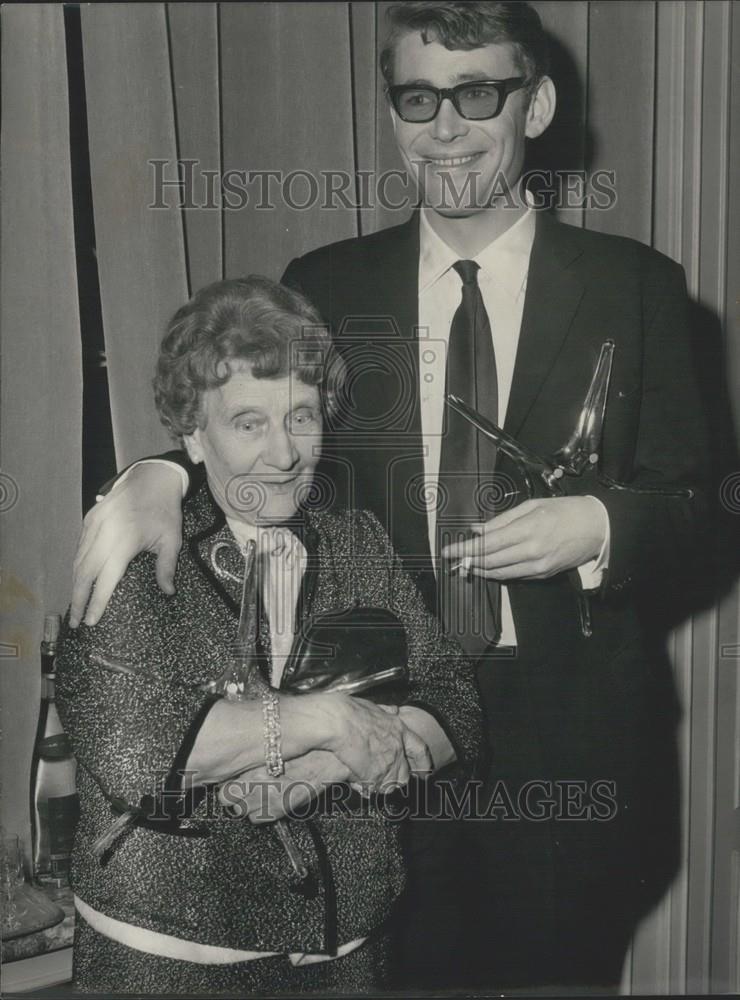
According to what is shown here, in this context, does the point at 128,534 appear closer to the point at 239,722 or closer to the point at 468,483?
the point at 239,722

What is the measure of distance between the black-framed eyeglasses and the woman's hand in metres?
0.81

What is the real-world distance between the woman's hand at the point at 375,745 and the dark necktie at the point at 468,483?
0.49 feet

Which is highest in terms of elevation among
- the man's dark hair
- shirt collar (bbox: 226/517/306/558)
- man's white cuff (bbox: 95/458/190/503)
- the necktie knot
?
the man's dark hair

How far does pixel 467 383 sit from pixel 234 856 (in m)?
0.71

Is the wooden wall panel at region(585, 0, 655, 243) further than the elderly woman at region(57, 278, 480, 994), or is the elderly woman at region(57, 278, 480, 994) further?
the wooden wall panel at region(585, 0, 655, 243)

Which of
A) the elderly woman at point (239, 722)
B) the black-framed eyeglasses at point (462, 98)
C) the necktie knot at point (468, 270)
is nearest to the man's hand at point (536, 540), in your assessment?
the elderly woman at point (239, 722)

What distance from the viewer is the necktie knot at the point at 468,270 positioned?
1.56 m

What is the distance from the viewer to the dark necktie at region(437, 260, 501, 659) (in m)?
1.53

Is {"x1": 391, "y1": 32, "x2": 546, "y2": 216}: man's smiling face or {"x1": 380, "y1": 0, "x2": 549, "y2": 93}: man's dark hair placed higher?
{"x1": 380, "y1": 0, "x2": 549, "y2": 93}: man's dark hair

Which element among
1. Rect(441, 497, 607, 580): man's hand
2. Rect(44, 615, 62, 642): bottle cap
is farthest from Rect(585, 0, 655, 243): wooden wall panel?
Rect(44, 615, 62, 642): bottle cap

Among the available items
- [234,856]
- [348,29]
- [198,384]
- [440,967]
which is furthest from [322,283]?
[440,967]

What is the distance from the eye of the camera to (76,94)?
155 centimetres

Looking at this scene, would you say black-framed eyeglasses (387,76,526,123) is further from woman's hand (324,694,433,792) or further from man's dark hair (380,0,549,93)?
woman's hand (324,694,433,792)

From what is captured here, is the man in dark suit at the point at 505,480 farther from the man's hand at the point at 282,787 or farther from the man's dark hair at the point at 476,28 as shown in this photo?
the man's hand at the point at 282,787
